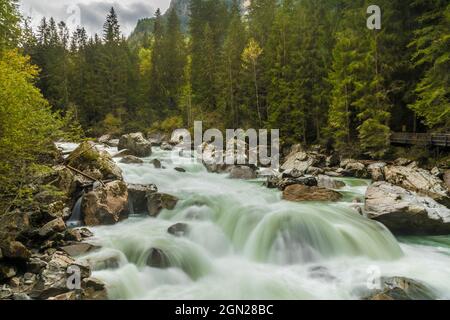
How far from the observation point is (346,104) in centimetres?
2422

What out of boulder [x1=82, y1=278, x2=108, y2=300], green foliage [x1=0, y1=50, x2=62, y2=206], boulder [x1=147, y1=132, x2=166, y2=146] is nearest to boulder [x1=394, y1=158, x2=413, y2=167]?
boulder [x1=82, y1=278, x2=108, y2=300]

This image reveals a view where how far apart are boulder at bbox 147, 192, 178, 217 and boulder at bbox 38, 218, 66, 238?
3.88m

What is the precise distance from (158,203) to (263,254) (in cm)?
531

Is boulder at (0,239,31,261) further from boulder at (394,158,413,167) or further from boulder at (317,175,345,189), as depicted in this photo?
boulder at (394,158,413,167)

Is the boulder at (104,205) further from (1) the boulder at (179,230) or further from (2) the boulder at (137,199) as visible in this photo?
(1) the boulder at (179,230)

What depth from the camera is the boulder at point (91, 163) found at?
46.5 ft

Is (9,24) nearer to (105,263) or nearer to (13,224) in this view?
(13,224)

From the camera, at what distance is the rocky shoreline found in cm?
733

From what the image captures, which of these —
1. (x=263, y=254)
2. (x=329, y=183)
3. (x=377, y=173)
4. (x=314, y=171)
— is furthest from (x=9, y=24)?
(x=377, y=173)

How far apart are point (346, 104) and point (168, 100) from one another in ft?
108

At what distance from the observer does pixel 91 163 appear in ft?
47.7

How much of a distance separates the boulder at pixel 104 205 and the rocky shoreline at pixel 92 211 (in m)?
0.04
